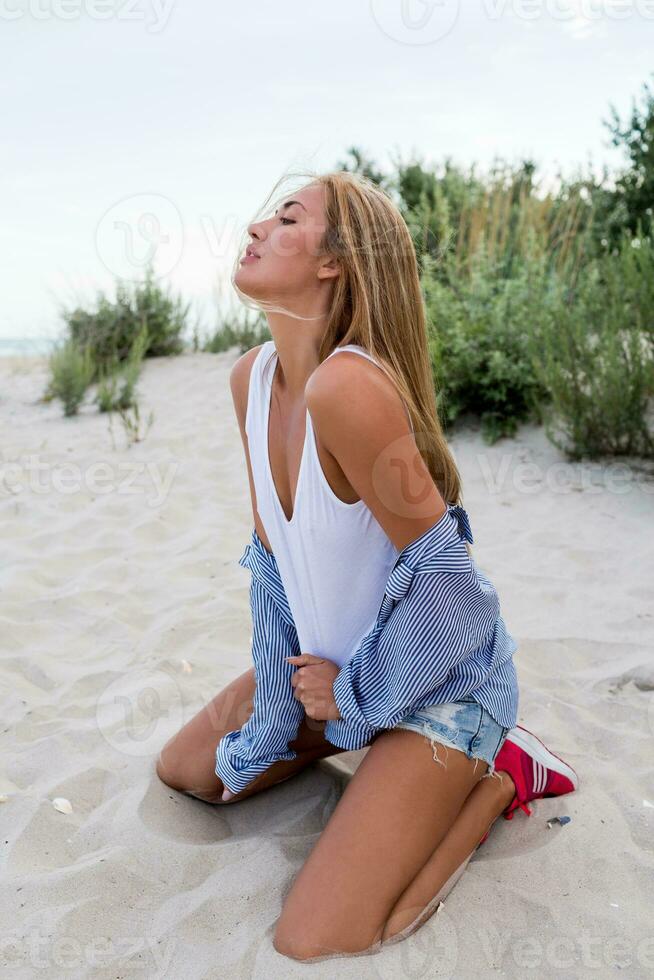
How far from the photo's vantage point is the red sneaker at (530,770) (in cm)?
197

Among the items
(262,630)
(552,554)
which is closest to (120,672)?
(262,630)

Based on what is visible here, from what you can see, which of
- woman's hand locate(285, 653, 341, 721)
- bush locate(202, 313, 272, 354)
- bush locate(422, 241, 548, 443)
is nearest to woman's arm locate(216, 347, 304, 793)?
woman's hand locate(285, 653, 341, 721)

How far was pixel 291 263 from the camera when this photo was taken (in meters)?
1.79

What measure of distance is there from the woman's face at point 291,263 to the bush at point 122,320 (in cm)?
617

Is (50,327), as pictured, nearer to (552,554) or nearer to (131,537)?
(131,537)

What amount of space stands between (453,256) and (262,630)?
4812 millimetres

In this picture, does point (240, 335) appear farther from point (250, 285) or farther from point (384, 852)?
point (384, 852)

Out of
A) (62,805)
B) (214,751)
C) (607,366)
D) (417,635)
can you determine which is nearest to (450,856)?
(417,635)

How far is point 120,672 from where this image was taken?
107 inches


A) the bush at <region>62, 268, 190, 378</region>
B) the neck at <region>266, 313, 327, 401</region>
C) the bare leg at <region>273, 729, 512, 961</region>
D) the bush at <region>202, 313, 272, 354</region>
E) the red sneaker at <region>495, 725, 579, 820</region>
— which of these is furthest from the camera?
the bush at <region>62, 268, 190, 378</region>

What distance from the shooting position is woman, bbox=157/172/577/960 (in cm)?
167

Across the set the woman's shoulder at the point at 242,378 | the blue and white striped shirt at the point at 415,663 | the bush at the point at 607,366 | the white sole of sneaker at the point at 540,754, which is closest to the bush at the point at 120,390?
the bush at the point at 607,366

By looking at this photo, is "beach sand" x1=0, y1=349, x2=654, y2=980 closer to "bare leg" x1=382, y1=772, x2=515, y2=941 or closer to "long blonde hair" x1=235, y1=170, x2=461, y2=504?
"bare leg" x1=382, y1=772, x2=515, y2=941

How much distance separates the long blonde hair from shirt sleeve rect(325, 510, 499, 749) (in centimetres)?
27
